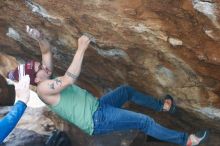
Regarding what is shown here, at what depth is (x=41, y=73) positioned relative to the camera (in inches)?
230

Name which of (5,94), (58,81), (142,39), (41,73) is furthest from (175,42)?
(5,94)

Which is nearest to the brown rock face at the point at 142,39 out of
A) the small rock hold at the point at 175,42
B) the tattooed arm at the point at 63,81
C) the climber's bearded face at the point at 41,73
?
the small rock hold at the point at 175,42

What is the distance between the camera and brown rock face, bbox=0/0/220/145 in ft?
16.2

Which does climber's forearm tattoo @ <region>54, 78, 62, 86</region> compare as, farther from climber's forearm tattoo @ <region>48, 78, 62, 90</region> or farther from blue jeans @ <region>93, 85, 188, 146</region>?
blue jeans @ <region>93, 85, 188, 146</region>

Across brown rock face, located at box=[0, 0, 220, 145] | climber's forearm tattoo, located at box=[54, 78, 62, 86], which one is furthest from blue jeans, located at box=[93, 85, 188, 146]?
climber's forearm tattoo, located at box=[54, 78, 62, 86]

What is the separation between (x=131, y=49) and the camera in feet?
20.0

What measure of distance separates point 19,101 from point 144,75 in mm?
2360

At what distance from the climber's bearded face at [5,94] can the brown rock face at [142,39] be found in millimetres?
2244

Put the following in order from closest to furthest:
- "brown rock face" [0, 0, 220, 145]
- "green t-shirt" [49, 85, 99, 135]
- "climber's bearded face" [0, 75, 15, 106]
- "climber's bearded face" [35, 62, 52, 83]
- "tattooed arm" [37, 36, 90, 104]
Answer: "brown rock face" [0, 0, 220, 145] → "tattooed arm" [37, 36, 90, 104] → "climber's bearded face" [35, 62, 52, 83] → "green t-shirt" [49, 85, 99, 135] → "climber's bearded face" [0, 75, 15, 106]

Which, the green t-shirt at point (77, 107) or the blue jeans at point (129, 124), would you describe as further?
the blue jeans at point (129, 124)

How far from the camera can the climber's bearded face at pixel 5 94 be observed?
386 inches

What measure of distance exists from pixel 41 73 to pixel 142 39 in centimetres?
155

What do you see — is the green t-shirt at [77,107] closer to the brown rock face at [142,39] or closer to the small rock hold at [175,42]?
the brown rock face at [142,39]

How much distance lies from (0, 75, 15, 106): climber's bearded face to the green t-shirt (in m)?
4.14
